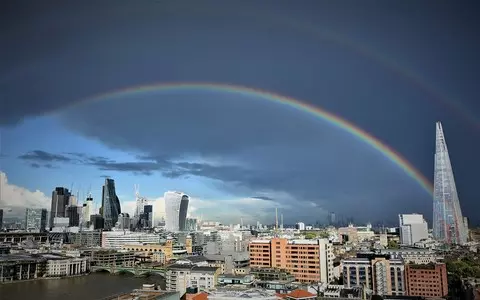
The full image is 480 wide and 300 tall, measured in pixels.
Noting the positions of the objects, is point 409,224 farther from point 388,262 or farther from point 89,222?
point 89,222

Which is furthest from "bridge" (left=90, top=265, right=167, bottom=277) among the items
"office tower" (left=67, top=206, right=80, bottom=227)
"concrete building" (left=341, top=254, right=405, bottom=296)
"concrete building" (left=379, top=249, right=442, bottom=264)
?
"office tower" (left=67, top=206, right=80, bottom=227)

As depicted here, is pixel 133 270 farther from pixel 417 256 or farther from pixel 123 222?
pixel 123 222

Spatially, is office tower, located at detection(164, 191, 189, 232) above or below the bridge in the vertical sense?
above

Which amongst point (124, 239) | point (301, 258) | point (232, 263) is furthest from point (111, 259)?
point (301, 258)

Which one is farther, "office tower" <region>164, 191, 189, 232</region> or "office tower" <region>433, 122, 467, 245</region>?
"office tower" <region>164, 191, 189, 232</region>

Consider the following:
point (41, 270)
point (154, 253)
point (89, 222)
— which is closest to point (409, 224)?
point (154, 253)

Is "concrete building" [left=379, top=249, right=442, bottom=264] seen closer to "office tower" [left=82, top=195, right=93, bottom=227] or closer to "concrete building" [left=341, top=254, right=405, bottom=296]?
"concrete building" [left=341, top=254, right=405, bottom=296]

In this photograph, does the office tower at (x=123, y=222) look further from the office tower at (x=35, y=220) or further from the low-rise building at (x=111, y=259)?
the low-rise building at (x=111, y=259)
